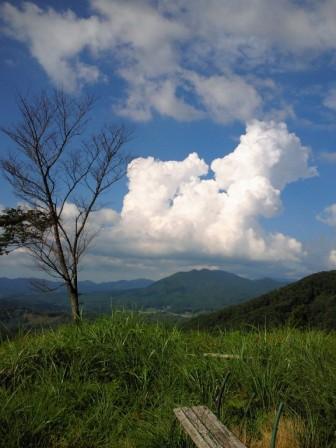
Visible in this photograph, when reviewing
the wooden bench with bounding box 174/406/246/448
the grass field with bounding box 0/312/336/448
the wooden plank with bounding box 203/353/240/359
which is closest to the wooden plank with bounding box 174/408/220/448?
the wooden bench with bounding box 174/406/246/448

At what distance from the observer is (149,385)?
658 centimetres

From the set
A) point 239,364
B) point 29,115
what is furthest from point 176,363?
point 29,115

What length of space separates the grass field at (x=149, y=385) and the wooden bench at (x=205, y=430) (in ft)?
2.05

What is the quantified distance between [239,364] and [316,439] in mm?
1619

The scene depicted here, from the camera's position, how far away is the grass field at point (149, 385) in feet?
16.5

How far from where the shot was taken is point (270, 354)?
6.67m

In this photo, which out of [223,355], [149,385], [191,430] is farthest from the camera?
[223,355]

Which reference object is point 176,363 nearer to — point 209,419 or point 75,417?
point 75,417

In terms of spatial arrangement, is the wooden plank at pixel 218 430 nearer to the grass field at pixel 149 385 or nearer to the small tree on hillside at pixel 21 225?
the grass field at pixel 149 385

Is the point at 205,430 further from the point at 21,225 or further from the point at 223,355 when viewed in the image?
the point at 21,225

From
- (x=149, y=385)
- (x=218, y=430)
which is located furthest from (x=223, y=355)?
(x=218, y=430)

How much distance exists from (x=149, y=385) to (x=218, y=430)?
273cm

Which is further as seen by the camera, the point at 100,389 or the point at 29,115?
the point at 29,115

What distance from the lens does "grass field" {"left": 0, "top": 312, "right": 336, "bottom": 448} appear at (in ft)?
16.5
